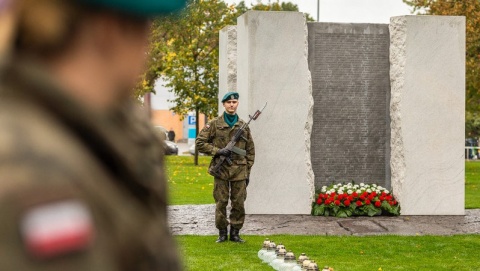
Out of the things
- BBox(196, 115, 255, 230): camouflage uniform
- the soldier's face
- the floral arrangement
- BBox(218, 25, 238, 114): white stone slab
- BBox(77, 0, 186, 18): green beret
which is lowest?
the floral arrangement

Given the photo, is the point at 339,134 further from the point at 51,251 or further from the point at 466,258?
the point at 51,251

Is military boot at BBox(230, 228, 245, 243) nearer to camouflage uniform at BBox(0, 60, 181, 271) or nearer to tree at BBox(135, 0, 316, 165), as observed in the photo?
camouflage uniform at BBox(0, 60, 181, 271)

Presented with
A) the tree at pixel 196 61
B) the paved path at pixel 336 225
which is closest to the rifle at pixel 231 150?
the paved path at pixel 336 225

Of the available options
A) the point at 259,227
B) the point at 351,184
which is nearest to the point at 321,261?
the point at 259,227

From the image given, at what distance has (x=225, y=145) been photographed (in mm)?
12945

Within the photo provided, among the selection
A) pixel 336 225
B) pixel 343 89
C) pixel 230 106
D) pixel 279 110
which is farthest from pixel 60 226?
pixel 343 89

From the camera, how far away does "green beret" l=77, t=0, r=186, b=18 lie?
76 cm

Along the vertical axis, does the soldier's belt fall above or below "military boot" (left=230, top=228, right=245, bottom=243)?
above

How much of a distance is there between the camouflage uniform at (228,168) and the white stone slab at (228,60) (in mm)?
4447

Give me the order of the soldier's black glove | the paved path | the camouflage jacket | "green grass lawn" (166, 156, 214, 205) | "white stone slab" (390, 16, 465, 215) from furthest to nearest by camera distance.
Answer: "green grass lawn" (166, 156, 214, 205)
"white stone slab" (390, 16, 465, 215)
the paved path
the camouflage jacket
the soldier's black glove

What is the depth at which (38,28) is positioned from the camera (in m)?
0.73

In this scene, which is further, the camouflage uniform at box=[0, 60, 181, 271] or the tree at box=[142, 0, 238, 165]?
the tree at box=[142, 0, 238, 165]

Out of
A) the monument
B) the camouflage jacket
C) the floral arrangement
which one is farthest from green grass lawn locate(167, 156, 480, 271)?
the monument

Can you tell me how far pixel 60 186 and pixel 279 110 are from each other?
15.5m
